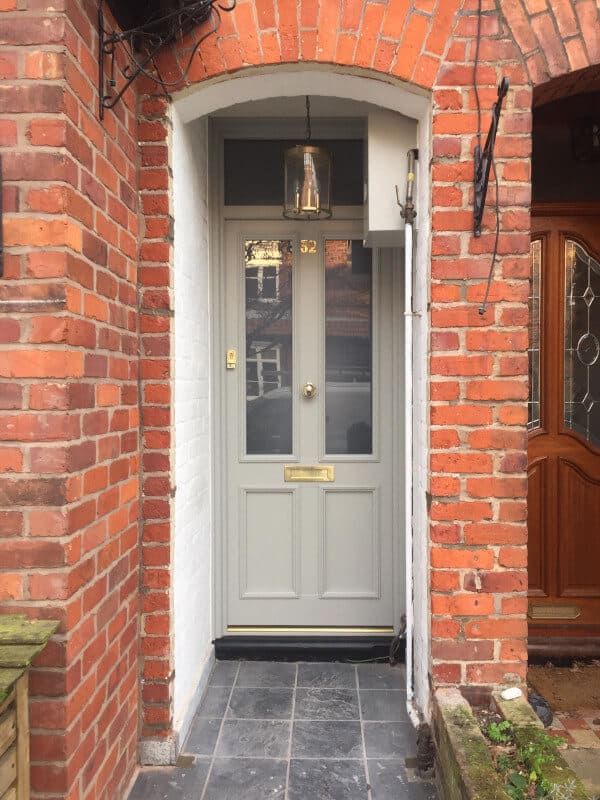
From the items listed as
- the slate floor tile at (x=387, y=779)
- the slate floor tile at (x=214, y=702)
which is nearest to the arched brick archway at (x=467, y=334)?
the slate floor tile at (x=387, y=779)

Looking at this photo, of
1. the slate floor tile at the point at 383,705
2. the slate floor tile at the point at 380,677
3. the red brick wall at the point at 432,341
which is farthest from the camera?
the slate floor tile at the point at 380,677

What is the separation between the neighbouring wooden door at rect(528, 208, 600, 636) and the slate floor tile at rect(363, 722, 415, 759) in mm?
1123

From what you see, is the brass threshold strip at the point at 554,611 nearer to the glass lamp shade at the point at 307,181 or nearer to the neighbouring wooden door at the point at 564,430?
the neighbouring wooden door at the point at 564,430

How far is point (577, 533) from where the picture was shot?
3.45m

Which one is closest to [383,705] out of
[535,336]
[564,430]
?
[564,430]

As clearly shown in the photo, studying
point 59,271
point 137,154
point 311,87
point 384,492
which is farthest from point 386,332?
point 59,271

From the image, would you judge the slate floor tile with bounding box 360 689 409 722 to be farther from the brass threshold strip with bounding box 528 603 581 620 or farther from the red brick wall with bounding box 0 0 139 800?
the red brick wall with bounding box 0 0 139 800

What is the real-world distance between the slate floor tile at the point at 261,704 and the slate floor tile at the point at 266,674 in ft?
0.19

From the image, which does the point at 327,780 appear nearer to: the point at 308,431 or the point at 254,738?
the point at 254,738

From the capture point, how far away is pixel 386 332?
348 cm

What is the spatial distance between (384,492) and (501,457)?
117cm

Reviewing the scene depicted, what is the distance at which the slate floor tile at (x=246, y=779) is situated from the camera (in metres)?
2.36

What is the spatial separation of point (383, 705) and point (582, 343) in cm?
222

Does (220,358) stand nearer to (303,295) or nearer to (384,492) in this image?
(303,295)
